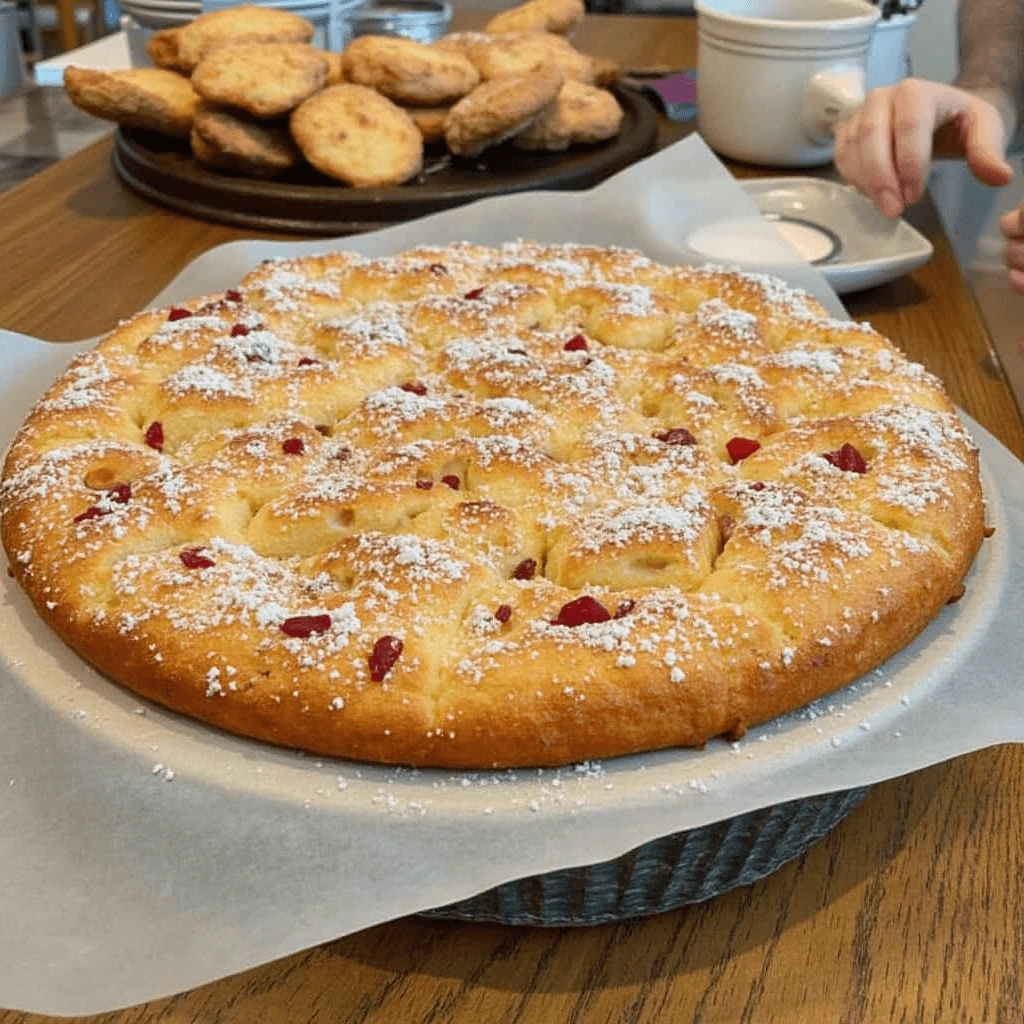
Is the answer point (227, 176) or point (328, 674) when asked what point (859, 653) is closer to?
point (328, 674)

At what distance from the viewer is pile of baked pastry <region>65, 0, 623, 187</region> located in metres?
1.96

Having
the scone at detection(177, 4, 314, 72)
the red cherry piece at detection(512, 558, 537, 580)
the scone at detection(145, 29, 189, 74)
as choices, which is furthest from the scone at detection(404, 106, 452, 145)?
the red cherry piece at detection(512, 558, 537, 580)

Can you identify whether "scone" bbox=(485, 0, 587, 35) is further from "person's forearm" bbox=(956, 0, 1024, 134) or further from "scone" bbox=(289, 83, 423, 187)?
"person's forearm" bbox=(956, 0, 1024, 134)

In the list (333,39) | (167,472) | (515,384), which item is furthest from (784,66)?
(167,472)

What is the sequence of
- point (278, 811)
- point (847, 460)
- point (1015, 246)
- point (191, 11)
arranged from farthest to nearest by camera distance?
point (191, 11)
point (1015, 246)
point (847, 460)
point (278, 811)

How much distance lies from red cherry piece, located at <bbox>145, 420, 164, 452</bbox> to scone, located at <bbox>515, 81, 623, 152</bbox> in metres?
1.25

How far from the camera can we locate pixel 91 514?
0.93 m

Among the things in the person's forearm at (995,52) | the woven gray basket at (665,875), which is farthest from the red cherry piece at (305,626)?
the person's forearm at (995,52)

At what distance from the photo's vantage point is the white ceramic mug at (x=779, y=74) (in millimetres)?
2135

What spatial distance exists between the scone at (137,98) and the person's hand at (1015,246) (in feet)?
4.80

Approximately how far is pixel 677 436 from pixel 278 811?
1.71 ft

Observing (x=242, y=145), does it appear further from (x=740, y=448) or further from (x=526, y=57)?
(x=740, y=448)

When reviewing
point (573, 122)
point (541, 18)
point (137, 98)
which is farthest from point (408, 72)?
point (541, 18)

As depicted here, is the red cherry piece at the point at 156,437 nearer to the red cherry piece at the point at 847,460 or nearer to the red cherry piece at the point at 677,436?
the red cherry piece at the point at 677,436
